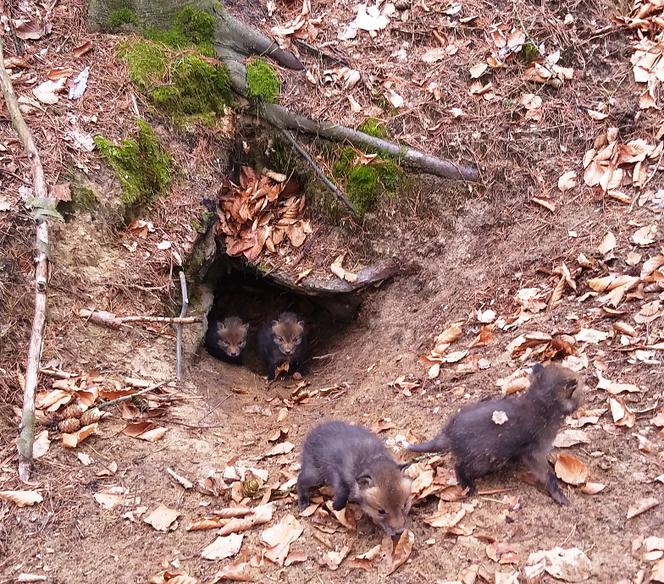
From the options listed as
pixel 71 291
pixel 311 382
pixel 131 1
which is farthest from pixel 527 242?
pixel 131 1

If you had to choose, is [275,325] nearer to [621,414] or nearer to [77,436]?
[77,436]

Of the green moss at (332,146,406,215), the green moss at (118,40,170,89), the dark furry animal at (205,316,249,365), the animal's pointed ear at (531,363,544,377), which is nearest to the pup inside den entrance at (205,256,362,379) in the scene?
the dark furry animal at (205,316,249,365)

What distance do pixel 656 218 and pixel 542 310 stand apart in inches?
50.2

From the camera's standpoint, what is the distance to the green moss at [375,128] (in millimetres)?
7020

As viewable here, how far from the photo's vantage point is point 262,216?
758cm

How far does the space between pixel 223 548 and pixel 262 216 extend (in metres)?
4.24

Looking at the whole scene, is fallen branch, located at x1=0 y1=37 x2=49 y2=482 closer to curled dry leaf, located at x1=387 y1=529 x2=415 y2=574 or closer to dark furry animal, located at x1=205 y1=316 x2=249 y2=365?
curled dry leaf, located at x1=387 y1=529 x2=415 y2=574

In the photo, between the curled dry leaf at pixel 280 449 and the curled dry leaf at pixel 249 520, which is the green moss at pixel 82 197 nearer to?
the curled dry leaf at pixel 280 449

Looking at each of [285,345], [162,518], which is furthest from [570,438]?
[285,345]

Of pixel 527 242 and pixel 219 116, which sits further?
pixel 219 116

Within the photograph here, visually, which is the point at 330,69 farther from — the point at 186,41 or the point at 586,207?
the point at 586,207

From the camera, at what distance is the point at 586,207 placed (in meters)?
6.13

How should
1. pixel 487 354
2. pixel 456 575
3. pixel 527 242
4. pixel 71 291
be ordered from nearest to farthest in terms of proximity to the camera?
pixel 456 575 < pixel 487 354 < pixel 71 291 < pixel 527 242

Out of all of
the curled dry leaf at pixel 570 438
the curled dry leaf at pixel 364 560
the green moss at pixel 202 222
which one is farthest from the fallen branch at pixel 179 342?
the curled dry leaf at pixel 570 438
